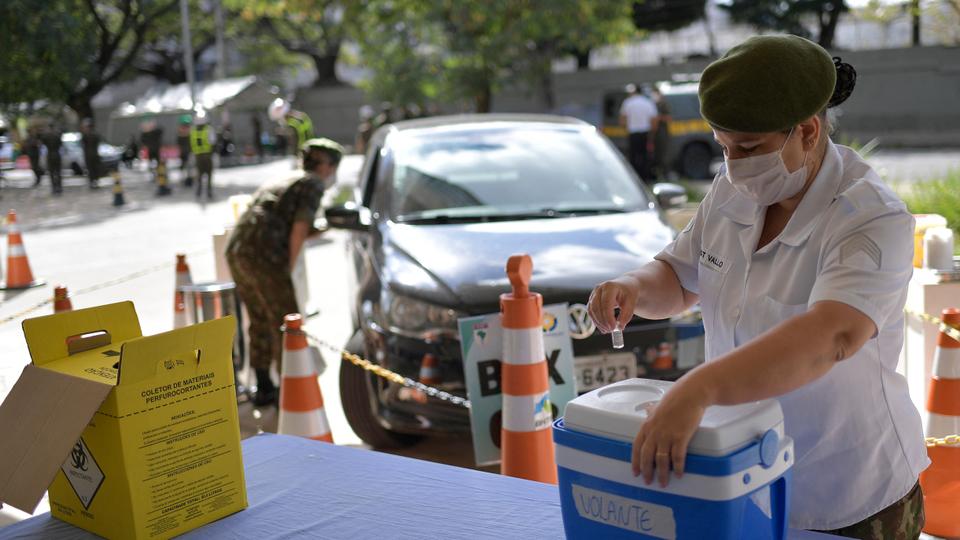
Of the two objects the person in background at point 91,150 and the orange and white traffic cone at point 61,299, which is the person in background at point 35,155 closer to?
the person in background at point 91,150

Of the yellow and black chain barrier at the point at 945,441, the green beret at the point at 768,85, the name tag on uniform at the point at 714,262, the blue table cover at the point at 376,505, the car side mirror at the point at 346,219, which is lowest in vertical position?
the yellow and black chain barrier at the point at 945,441

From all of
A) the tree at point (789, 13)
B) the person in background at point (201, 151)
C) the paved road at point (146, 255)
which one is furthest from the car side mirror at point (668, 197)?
the tree at point (789, 13)

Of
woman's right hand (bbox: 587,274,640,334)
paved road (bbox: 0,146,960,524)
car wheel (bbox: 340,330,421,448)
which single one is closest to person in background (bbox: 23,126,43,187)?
paved road (bbox: 0,146,960,524)

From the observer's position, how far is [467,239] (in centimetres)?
529

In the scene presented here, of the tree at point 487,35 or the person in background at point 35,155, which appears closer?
the tree at point 487,35

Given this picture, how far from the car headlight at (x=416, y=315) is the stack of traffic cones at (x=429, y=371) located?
0.46 feet

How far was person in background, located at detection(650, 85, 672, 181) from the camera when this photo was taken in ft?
59.4

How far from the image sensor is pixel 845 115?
31672mm

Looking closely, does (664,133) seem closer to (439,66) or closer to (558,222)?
(439,66)

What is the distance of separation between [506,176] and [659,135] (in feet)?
41.7

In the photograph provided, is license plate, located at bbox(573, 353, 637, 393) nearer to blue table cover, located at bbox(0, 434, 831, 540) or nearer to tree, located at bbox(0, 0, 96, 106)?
blue table cover, located at bbox(0, 434, 831, 540)

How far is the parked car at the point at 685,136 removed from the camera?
20.0 m

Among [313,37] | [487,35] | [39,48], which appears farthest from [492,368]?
[313,37]

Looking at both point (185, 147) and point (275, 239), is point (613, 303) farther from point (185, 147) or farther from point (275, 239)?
point (185, 147)
